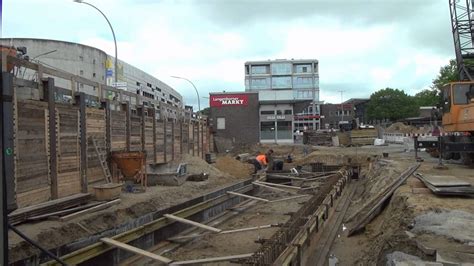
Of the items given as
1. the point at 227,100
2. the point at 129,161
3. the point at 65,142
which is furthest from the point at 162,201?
the point at 227,100

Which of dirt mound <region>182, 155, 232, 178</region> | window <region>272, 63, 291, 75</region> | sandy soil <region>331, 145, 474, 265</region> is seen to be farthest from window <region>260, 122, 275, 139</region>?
window <region>272, 63, 291, 75</region>

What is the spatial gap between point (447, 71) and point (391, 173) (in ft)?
204

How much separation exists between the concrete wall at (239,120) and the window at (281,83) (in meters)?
75.6

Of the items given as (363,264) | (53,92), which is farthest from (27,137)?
(363,264)

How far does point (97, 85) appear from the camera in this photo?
14281mm

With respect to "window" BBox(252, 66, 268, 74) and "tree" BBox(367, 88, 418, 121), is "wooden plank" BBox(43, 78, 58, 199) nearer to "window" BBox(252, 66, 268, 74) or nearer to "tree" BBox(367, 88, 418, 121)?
"tree" BBox(367, 88, 418, 121)

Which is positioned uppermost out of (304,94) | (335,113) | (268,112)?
(304,94)

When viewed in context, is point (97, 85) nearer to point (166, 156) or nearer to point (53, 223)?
point (53, 223)

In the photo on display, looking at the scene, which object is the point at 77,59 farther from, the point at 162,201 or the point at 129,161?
the point at 162,201

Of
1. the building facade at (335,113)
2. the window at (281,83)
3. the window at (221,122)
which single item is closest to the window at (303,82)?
the window at (281,83)

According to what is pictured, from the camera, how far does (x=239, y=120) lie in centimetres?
5522

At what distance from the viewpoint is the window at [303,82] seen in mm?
130125

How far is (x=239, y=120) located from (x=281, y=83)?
255 ft

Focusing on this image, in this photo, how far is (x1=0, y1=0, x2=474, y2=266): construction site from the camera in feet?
23.1
